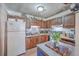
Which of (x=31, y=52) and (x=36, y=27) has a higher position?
(x=36, y=27)

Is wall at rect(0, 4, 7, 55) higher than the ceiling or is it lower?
lower

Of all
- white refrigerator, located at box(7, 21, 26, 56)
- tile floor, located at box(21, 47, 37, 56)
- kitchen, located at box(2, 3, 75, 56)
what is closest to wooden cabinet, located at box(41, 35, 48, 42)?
kitchen, located at box(2, 3, 75, 56)

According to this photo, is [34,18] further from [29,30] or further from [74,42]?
[74,42]

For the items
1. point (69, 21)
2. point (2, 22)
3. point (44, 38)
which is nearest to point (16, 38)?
point (2, 22)

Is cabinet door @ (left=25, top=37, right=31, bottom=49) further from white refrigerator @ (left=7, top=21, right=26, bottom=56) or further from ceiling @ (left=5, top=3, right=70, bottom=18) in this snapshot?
ceiling @ (left=5, top=3, right=70, bottom=18)

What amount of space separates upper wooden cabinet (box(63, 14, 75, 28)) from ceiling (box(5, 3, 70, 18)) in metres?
0.13

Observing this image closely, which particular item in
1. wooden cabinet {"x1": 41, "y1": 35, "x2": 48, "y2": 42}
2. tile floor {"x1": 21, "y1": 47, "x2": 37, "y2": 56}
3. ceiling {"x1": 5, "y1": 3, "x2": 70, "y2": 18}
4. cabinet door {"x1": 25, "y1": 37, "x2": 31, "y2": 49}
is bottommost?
tile floor {"x1": 21, "y1": 47, "x2": 37, "y2": 56}

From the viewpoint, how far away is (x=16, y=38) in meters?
1.53

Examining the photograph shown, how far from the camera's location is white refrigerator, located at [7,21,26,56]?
58.9 inches

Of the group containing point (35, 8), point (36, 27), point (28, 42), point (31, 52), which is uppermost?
point (35, 8)

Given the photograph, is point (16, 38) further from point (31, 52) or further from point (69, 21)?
point (69, 21)

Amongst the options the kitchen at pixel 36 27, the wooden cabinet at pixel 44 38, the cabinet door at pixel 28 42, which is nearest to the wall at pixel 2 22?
the kitchen at pixel 36 27

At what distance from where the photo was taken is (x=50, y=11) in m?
1.50

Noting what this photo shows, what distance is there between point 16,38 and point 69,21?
2.49 ft
